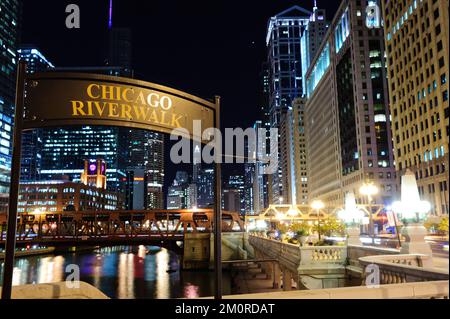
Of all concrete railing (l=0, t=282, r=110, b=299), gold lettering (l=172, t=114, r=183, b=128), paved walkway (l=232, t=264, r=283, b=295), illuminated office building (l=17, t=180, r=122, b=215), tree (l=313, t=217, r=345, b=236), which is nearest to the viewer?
concrete railing (l=0, t=282, r=110, b=299)

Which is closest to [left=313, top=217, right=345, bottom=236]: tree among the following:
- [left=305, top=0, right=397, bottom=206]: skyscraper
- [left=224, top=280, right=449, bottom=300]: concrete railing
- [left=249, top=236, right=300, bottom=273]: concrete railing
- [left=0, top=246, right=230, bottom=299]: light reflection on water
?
[left=249, top=236, right=300, bottom=273]: concrete railing

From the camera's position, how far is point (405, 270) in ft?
36.7

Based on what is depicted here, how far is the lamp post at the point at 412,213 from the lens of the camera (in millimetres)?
10047

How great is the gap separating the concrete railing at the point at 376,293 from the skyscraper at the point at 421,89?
2835 inches

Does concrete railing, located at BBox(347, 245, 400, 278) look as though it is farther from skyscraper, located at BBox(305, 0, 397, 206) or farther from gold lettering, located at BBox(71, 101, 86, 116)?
skyscraper, located at BBox(305, 0, 397, 206)

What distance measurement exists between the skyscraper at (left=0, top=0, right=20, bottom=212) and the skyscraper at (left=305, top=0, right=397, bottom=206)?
125m

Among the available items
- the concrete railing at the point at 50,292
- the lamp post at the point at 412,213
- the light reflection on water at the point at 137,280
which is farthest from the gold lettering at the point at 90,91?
the light reflection on water at the point at 137,280

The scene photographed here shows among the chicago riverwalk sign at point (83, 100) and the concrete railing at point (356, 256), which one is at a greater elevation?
the chicago riverwalk sign at point (83, 100)

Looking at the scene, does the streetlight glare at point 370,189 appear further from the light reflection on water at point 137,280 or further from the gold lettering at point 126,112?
the gold lettering at point 126,112

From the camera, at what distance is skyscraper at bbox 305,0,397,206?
11969cm

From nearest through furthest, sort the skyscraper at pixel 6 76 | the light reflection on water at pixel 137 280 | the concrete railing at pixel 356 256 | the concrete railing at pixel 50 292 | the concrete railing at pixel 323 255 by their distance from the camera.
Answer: the concrete railing at pixel 50 292 → the concrete railing at pixel 356 256 → the concrete railing at pixel 323 255 → the light reflection on water at pixel 137 280 → the skyscraper at pixel 6 76
